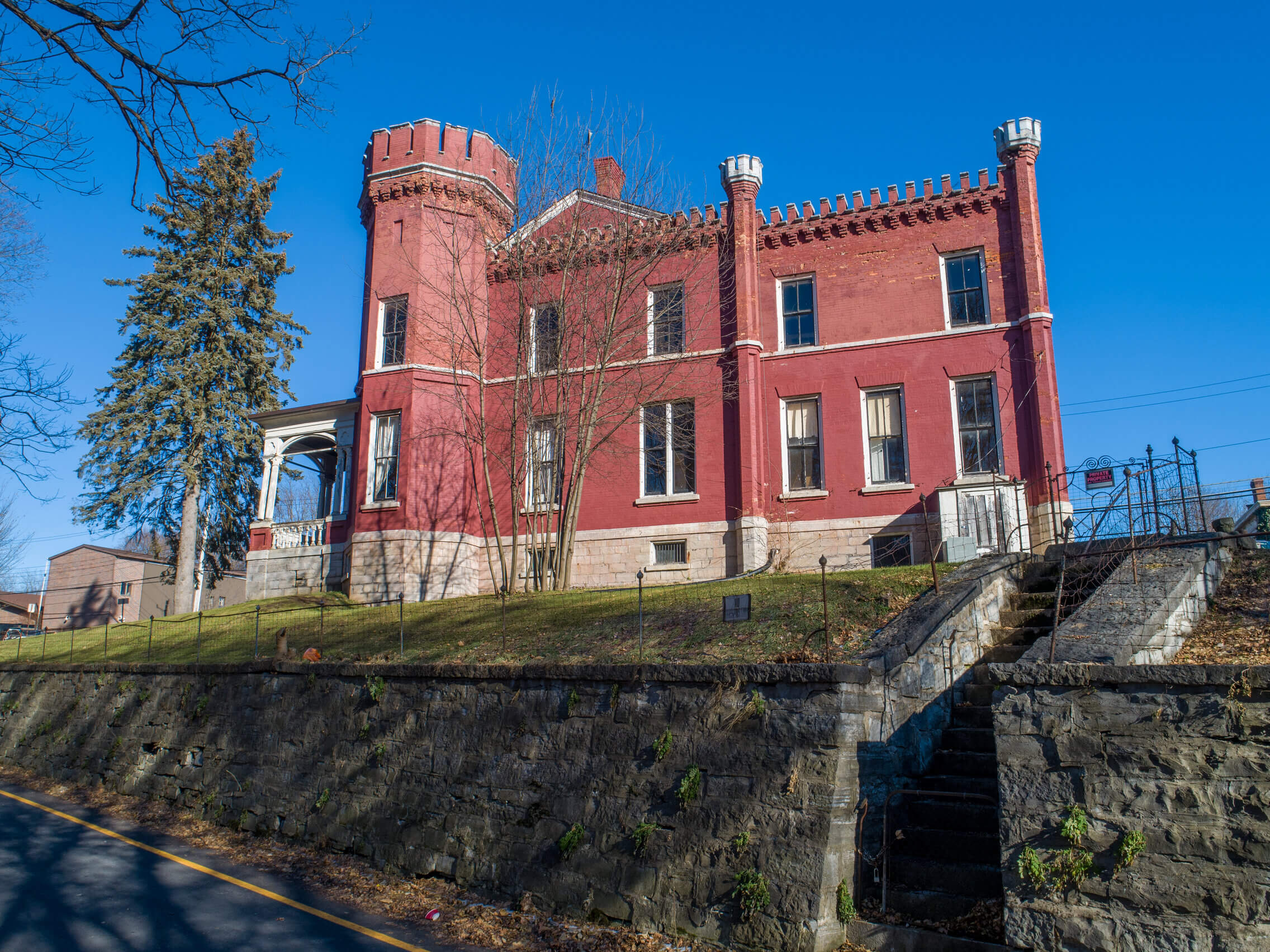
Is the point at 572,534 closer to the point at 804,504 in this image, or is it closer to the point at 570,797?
the point at 804,504

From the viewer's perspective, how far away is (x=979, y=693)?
809 centimetres

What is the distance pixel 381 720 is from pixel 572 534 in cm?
897

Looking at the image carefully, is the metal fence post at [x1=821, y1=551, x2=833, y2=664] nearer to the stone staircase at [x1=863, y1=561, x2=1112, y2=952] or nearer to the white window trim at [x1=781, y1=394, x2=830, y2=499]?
the stone staircase at [x1=863, y1=561, x2=1112, y2=952]

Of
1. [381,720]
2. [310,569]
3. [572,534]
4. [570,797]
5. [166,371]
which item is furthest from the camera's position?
[166,371]

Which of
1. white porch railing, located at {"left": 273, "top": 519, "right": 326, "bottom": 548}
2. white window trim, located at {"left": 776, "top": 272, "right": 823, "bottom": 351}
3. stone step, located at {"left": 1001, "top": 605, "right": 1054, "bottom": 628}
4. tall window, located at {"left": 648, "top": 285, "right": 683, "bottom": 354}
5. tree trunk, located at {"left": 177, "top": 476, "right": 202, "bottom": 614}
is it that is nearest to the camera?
stone step, located at {"left": 1001, "top": 605, "right": 1054, "bottom": 628}

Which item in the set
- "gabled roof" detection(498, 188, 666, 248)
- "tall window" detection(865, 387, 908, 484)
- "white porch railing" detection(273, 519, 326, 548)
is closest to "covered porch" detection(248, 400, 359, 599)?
"white porch railing" detection(273, 519, 326, 548)

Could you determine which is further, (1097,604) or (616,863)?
(1097,604)

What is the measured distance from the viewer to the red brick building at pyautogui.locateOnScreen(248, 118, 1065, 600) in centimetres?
1894

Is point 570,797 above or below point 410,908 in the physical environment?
above

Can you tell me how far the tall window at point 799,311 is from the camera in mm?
20734

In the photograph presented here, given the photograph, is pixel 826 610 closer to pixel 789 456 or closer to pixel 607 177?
pixel 789 456

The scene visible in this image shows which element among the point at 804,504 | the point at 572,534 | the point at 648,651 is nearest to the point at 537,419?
the point at 572,534

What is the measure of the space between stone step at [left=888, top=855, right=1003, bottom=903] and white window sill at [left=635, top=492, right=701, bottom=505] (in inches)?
543

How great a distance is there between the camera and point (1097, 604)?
769cm
